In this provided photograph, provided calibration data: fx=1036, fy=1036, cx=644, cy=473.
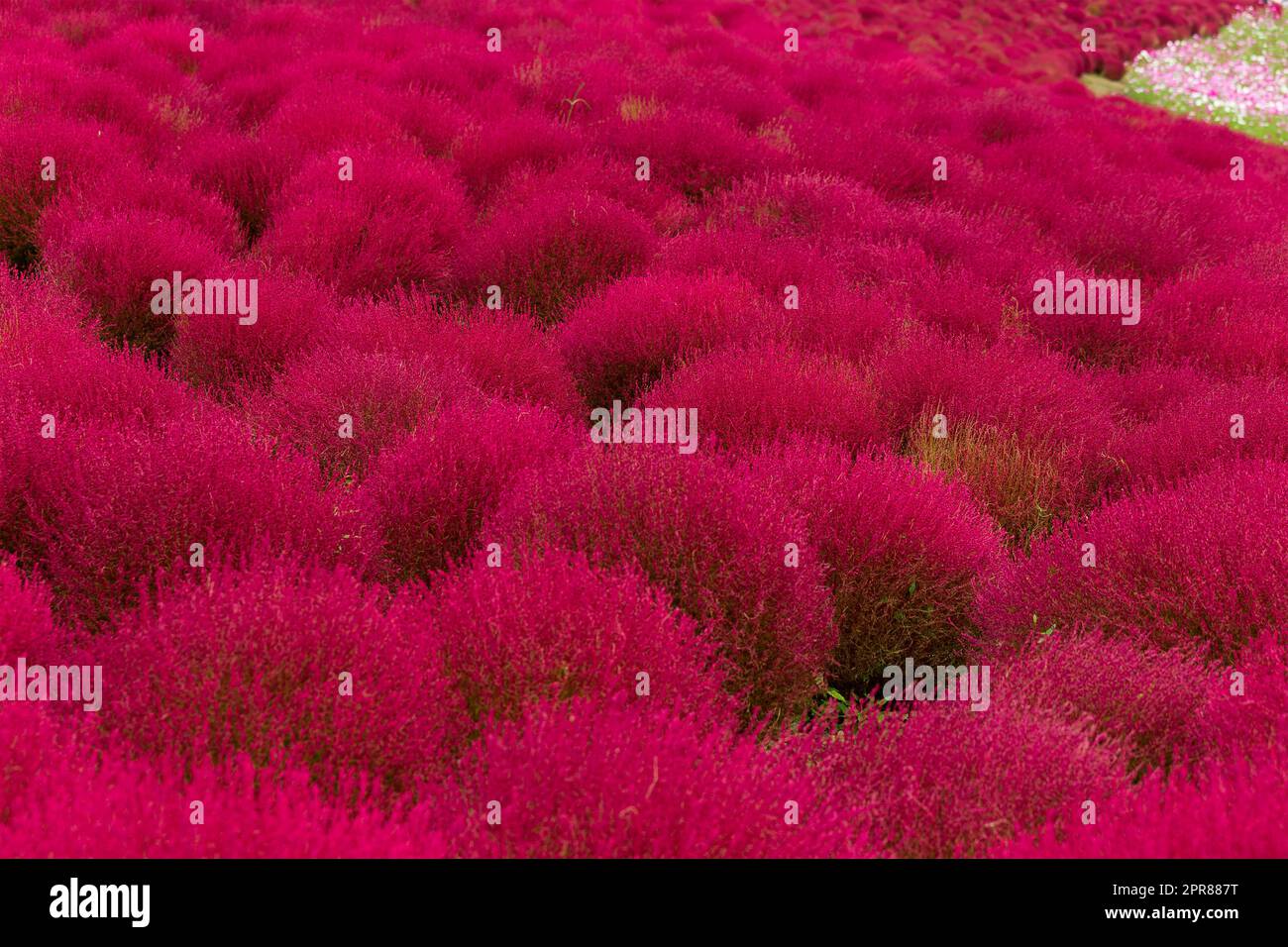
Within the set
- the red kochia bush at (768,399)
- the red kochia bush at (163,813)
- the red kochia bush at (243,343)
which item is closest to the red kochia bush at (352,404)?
the red kochia bush at (243,343)

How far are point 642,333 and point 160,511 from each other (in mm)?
2242

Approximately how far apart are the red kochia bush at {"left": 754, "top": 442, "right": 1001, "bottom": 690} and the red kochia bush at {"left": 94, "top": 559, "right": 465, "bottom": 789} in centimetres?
123

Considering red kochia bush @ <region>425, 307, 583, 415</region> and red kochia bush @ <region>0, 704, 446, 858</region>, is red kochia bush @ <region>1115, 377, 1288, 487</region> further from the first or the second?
red kochia bush @ <region>0, 704, 446, 858</region>

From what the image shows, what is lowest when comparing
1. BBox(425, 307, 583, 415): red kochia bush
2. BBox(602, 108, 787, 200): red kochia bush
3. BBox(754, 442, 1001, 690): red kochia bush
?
BBox(754, 442, 1001, 690): red kochia bush

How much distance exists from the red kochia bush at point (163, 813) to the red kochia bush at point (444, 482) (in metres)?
1.07

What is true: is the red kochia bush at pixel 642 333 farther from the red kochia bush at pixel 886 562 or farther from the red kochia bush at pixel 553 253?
the red kochia bush at pixel 886 562

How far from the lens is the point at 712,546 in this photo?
2.56m

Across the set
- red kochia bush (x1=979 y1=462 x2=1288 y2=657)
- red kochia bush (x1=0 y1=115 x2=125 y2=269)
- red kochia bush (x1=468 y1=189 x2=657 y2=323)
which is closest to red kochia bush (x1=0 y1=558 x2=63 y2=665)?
red kochia bush (x1=979 y1=462 x2=1288 y2=657)

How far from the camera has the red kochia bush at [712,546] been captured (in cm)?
256

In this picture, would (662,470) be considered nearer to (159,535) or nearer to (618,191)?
(159,535)

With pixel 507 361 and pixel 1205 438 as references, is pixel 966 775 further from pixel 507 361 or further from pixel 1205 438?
pixel 507 361

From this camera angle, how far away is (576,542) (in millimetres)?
2633

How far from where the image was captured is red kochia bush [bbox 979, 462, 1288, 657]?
8.31 ft

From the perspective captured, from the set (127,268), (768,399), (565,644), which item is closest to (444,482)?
(565,644)
